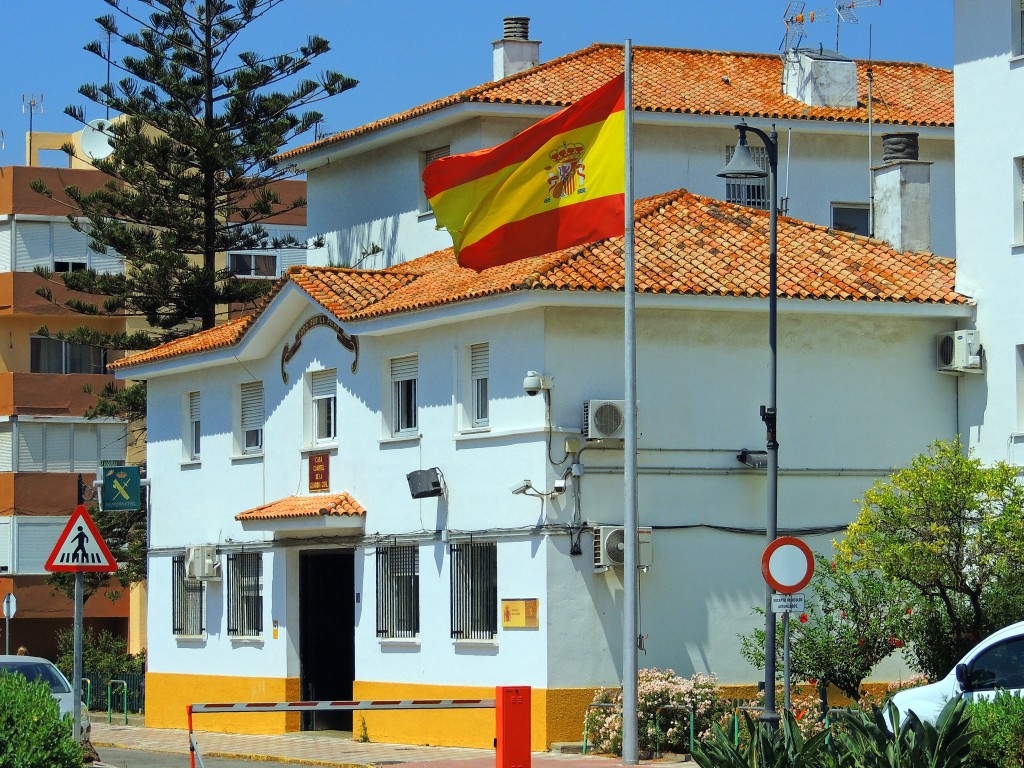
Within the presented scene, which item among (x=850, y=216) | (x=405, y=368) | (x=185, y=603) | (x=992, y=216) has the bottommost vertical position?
(x=185, y=603)

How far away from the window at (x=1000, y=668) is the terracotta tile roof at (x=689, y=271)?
8967mm

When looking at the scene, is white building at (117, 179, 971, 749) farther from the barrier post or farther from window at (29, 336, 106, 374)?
window at (29, 336, 106, 374)

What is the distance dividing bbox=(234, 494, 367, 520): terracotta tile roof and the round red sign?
10.8 metres

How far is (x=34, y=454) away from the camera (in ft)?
172

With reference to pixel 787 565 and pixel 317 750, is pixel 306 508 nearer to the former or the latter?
pixel 317 750

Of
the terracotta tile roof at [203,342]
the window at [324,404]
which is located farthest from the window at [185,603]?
the window at [324,404]

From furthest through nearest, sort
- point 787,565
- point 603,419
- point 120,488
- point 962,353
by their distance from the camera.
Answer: point 962,353 → point 120,488 → point 603,419 → point 787,565

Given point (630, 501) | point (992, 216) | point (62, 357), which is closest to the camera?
point (630, 501)

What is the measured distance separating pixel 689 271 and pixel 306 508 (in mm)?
7124

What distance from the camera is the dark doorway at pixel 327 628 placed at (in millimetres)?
30578

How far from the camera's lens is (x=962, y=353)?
26828 millimetres

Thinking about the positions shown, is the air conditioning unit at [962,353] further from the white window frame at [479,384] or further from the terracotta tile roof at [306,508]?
the terracotta tile roof at [306,508]

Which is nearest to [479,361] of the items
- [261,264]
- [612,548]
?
[612,548]

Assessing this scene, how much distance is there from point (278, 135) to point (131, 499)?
19.2m
